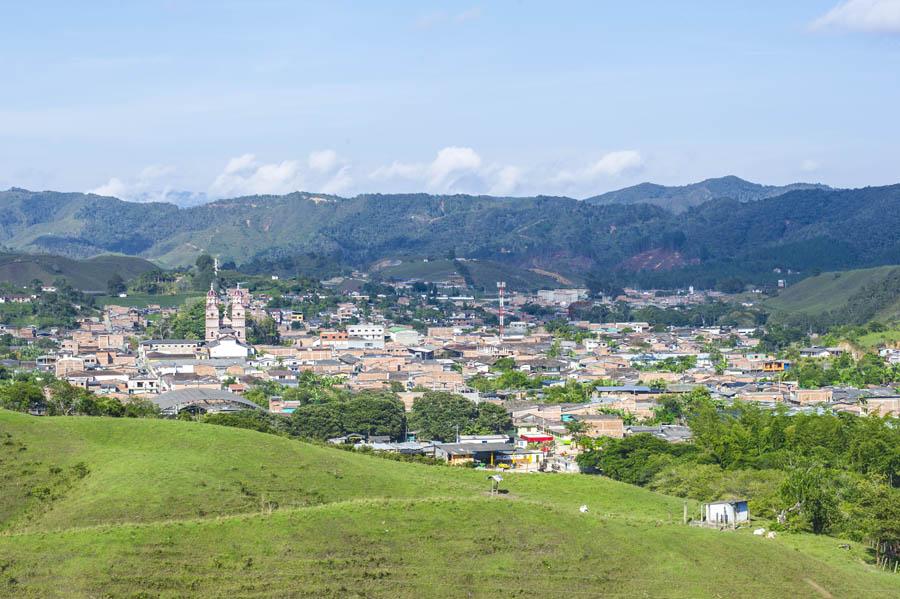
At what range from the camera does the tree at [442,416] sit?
232 feet

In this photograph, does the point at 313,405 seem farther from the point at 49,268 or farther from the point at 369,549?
the point at 49,268

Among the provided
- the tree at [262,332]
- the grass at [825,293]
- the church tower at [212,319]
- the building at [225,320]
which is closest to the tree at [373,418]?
the building at [225,320]

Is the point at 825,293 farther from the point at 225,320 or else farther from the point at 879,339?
the point at 225,320

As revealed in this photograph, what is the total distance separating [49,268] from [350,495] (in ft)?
481

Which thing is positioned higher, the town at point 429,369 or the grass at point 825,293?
the grass at point 825,293

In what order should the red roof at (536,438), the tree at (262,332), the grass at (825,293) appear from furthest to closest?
the grass at (825,293)
the tree at (262,332)
the red roof at (536,438)

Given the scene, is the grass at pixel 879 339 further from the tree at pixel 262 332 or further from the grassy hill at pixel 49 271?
the grassy hill at pixel 49 271

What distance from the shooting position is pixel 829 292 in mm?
188000

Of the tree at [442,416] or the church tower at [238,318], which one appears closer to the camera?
the tree at [442,416]

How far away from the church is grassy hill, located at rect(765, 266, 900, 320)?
2937 inches

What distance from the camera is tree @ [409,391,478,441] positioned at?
70.8 metres

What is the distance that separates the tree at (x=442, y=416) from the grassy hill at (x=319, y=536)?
24680mm

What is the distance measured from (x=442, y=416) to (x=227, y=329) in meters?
52.0

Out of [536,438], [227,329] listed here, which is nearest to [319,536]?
[536,438]
